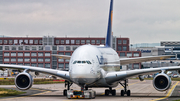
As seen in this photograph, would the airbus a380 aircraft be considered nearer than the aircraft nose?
No

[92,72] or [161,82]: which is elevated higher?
[92,72]

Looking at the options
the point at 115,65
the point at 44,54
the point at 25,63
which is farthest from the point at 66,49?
the point at 115,65

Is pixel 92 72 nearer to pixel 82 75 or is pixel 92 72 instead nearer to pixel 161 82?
pixel 82 75

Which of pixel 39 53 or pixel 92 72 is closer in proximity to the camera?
pixel 92 72

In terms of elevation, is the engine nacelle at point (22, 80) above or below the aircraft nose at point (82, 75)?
below

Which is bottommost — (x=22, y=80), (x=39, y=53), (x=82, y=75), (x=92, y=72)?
(x=39, y=53)

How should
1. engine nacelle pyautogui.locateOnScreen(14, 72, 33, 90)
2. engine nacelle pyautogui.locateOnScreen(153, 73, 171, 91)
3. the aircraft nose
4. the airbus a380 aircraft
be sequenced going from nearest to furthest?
the aircraft nose
the airbus a380 aircraft
engine nacelle pyautogui.locateOnScreen(153, 73, 171, 91)
engine nacelle pyautogui.locateOnScreen(14, 72, 33, 90)

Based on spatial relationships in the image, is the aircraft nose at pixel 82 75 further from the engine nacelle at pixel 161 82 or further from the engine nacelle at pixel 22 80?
the engine nacelle at pixel 161 82

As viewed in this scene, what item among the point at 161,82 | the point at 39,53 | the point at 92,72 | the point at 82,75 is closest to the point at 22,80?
the point at 82,75

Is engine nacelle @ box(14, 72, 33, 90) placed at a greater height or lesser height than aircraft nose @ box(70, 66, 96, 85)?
lesser

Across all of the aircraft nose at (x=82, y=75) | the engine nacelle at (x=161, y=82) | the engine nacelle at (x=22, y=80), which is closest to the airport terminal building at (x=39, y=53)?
the engine nacelle at (x=22, y=80)

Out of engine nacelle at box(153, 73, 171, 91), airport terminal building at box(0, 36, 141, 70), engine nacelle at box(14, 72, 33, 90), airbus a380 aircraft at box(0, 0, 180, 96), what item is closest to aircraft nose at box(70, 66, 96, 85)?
airbus a380 aircraft at box(0, 0, 180, 96)

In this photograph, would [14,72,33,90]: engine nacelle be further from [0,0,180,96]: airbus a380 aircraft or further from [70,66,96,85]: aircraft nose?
[70,66,96,85]: aircraft nose

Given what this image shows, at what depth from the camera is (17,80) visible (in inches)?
1144
